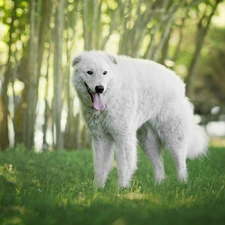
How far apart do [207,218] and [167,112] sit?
3.65m

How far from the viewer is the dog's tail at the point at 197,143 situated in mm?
7523

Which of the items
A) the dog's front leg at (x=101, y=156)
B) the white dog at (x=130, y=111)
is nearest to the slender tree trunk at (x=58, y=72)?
the white dog at (x=130, y=111)

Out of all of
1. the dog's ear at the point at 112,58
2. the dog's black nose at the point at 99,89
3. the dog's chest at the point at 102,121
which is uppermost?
the dog's ear at the point at 112,58

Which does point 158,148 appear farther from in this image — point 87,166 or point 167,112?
point 87,166

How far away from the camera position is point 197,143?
755cm

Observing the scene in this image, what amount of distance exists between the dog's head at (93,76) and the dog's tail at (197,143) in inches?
78.0

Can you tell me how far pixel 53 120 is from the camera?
36.7ft

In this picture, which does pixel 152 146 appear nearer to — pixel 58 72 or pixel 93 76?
pixel 93 76

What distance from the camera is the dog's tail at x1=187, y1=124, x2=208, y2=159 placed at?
7.52 m

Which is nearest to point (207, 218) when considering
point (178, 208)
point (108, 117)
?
point (178, 208)

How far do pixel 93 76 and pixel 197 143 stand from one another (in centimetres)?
241

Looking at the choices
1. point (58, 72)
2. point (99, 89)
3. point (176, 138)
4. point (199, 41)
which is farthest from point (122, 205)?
point (199, 41)

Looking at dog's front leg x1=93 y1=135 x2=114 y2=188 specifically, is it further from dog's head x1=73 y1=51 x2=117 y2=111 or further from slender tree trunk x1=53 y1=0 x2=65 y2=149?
slender tree trunk x1=53 y1=0 x2=65 y2=149

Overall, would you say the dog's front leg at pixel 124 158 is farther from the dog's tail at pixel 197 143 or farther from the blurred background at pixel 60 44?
the blurred background at pixel 60 44
